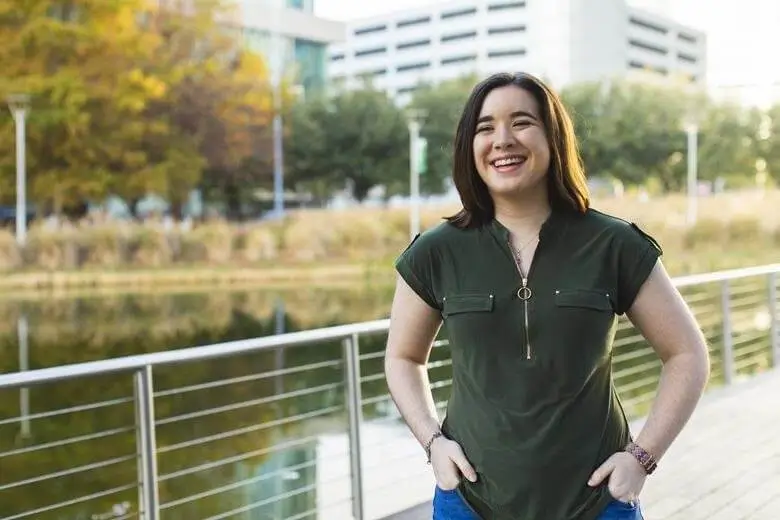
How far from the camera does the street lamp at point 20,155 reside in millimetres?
23906

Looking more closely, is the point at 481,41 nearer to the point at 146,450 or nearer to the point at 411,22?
the point at 411,22

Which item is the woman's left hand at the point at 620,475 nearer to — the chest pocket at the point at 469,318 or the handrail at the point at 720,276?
Answer: the chest pocket at the point at 469,318

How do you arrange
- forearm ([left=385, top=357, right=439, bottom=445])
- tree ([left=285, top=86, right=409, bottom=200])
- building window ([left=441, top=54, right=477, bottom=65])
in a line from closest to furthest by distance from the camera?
forearm ([left=385, top=357, right=439, bottom=445]) → tree ([left=285, top=86, right=409, bottom=200]) → building window ([left=441, top=54, right=477, bottom=65])

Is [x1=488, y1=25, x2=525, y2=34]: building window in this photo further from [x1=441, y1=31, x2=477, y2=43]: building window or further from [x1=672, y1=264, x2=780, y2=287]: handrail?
[x1=672, y1=264, x2=780, y2=287]: handrail

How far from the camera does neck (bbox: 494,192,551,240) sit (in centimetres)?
125

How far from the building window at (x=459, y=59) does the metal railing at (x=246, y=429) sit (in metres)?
19.8

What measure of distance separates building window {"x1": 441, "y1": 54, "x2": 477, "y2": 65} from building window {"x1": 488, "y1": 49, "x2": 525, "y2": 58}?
631 mm

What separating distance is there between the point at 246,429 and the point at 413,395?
1613 millimetres

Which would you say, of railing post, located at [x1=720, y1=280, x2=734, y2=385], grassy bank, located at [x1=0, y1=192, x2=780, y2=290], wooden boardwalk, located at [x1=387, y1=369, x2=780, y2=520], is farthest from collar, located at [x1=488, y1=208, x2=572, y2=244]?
grassy bank, located at [x1=0, y1=192, x2=780, y2=290]

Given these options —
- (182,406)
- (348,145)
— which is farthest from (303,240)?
(182,406)

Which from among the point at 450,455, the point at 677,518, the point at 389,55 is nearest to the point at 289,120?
the point at 389,55

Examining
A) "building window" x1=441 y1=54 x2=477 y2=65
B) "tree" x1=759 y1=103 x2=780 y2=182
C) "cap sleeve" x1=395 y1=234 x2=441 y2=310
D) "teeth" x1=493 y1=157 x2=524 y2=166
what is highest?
"building window" x1=441 y1=54 x2=477 y2=65

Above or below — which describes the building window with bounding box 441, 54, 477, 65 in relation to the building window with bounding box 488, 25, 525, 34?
below

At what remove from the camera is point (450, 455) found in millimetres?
1249
